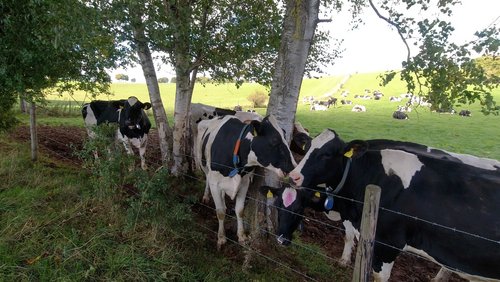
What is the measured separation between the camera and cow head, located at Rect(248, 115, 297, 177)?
5.05m

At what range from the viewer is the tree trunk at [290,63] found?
15.8 feet

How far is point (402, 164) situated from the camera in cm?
437

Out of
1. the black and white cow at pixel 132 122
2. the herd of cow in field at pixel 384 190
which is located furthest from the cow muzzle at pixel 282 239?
the black and white cow at pixel 132 122

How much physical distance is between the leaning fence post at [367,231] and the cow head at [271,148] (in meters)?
2.10

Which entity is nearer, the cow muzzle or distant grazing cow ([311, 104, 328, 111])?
the cow muzzle

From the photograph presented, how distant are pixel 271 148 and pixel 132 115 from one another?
18.8 ft

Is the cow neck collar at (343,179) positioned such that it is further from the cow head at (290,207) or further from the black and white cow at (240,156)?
the black and white cow at (240,156)

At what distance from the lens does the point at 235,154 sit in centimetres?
550

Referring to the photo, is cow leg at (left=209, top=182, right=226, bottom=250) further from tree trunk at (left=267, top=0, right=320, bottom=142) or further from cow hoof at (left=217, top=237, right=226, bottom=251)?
tree trunk at (left=267, top=0, right=320, bottom=142)

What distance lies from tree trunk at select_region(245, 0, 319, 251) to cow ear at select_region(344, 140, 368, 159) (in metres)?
1.12

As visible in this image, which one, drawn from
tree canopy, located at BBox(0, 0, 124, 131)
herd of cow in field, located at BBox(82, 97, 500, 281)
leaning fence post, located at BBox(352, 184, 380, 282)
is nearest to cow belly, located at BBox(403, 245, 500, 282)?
herd of cow in field, located at BBox(82, 97, 500, 281)

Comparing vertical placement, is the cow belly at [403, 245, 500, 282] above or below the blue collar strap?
below

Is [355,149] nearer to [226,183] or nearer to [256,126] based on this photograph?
[256,126]

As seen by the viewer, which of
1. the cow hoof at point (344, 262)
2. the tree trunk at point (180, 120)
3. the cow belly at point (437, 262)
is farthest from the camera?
the tree trunk at point (180, 120)
